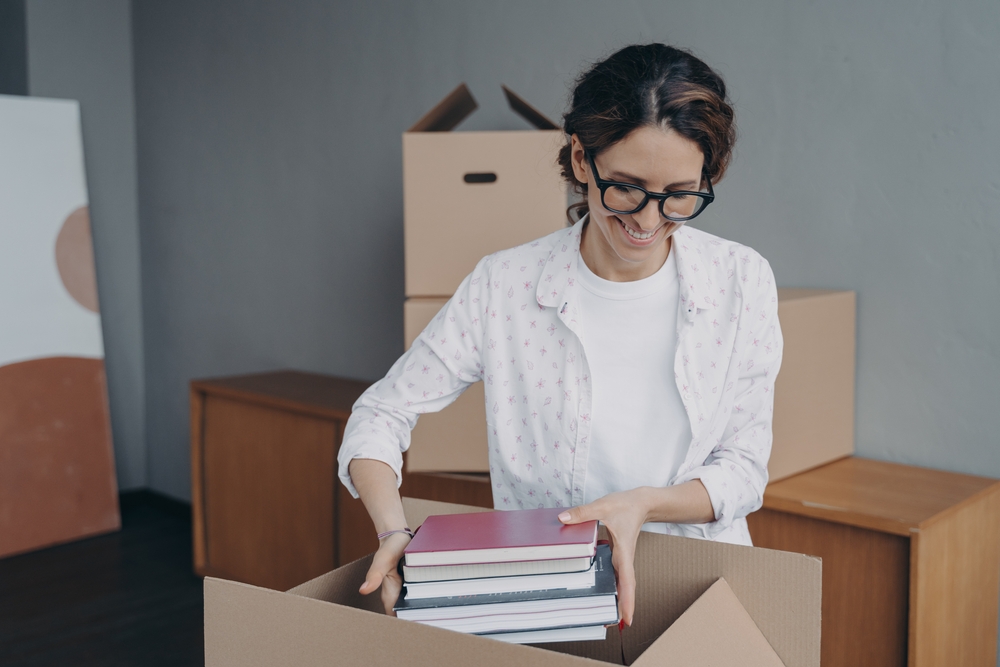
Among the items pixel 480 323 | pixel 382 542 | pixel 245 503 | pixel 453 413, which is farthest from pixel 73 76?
pixel 382 542

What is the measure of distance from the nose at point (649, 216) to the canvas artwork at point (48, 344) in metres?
3.05

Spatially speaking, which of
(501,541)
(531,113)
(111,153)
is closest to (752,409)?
(501,541)

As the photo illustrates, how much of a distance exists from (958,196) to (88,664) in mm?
2489

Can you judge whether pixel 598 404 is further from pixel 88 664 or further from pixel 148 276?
pixel 148 276

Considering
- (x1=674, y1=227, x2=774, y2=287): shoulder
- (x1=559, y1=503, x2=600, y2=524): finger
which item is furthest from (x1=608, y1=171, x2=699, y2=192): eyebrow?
(x1=559, y1=503, x2=600, y2=524): finger

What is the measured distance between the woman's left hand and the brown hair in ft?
1.35

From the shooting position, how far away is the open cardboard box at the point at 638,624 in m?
0.62

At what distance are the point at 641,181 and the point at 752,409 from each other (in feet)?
1.07

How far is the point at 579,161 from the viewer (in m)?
1.08

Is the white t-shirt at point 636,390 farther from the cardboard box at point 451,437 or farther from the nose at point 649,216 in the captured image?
the cardboard box at point 451,437

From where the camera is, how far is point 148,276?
12.9 ft

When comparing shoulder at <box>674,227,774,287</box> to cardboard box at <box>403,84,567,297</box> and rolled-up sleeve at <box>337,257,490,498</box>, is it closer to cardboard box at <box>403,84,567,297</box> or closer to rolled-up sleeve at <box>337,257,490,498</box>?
rolled-up sleeve at <box>337,257,490,498</box>

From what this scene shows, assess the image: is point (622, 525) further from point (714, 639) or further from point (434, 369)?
point (434, 369)

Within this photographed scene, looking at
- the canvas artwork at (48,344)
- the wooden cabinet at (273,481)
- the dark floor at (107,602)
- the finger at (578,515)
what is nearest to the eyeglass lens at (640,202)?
the finger at (578,515)
